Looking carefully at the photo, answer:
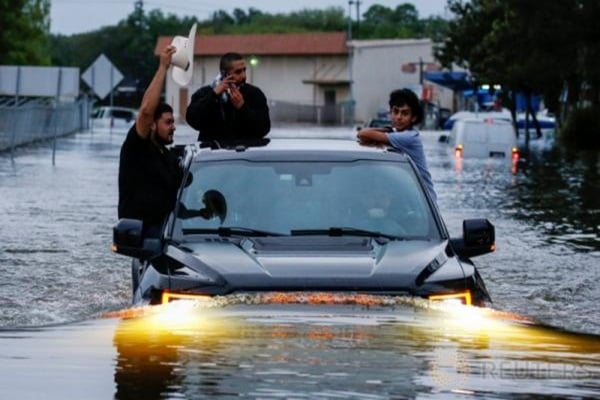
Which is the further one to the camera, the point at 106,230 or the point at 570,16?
the point at 570,16

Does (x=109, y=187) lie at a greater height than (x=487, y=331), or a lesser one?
lesser

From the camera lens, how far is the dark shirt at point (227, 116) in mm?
11961

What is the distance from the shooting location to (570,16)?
5475 cm

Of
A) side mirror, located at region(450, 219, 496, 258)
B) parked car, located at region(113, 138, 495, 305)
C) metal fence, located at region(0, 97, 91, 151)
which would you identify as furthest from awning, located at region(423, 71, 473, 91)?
side mirror, located at region(450, 219, 496, 258)

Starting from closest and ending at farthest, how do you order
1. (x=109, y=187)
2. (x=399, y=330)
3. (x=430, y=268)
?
1. (x=399, y=330)
2. (x=430, y=268)
3. (x=109, y=187)

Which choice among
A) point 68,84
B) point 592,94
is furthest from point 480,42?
point 68,84

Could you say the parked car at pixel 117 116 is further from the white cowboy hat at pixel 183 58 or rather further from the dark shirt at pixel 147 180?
the dark shirt at pixel 147 180

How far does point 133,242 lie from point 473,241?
1.87 metres

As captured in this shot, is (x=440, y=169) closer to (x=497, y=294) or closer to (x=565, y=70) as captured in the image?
(x=565, y=70)

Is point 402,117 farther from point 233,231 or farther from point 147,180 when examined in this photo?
point 233,231

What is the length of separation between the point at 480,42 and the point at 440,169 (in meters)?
43.4

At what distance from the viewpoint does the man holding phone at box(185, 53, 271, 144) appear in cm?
1198

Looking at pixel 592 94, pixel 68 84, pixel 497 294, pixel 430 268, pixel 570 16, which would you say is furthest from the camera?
pixel 592 94

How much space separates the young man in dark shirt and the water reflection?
12.3 ft
